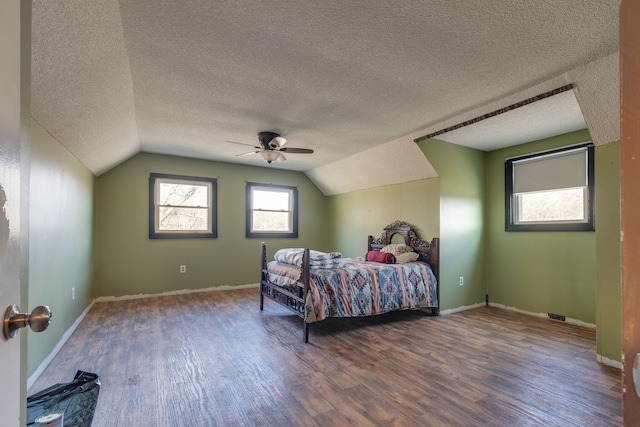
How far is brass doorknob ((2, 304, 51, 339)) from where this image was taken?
0.68 m

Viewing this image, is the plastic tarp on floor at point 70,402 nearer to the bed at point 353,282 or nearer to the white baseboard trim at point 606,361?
the bed at point 353,282

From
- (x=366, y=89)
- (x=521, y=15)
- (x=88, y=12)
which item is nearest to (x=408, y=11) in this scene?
(x=521, y=15)

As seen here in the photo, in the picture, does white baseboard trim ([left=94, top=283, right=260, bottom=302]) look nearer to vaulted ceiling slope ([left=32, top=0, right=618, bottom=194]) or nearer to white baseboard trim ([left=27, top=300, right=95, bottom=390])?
white baseboard trim ([left=27, top=300, right=95, bottom=390])

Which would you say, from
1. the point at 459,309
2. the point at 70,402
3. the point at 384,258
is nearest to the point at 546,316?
the point at 459,309

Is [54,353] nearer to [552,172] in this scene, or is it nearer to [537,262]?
[537,262]

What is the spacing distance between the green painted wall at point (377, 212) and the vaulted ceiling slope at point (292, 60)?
1.22m

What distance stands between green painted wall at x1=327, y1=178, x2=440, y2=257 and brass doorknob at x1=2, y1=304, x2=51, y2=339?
4185 mm

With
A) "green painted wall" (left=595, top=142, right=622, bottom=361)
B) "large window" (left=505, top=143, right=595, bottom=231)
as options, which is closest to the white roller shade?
"large window" (left=505, top=143, right=595, bottom=231)

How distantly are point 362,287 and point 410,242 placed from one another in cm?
139

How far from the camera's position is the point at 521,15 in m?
1.72

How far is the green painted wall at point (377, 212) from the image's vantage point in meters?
4.37

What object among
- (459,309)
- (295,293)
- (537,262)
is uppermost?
(537,262)

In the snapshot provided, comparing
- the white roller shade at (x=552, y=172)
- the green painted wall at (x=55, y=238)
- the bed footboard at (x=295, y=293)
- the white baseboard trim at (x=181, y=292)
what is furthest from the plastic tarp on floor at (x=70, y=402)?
the white roller shade at (x=552, y=172)

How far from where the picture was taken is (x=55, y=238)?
2818 millimetres
